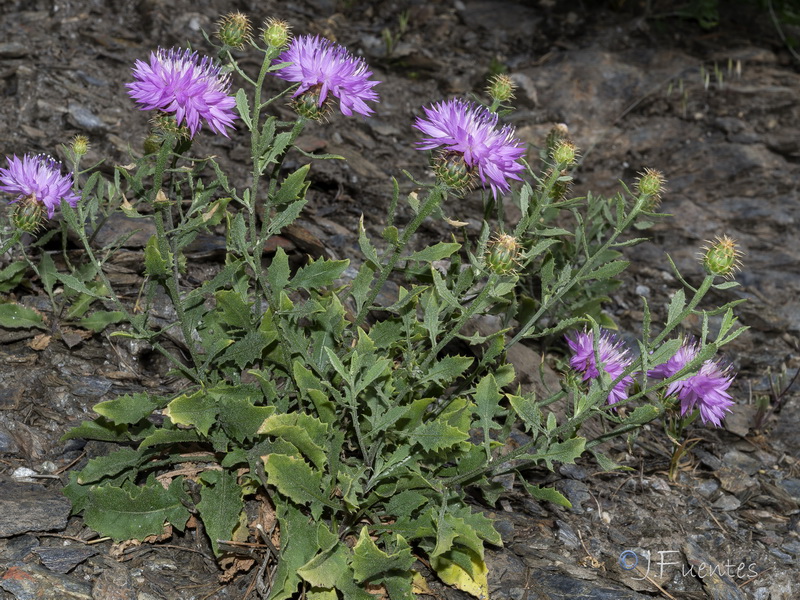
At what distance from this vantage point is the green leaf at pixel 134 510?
2963mm

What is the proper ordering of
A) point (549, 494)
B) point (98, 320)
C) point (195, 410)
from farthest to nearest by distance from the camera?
point (98, 320), point (549, 494), point (195, 410)

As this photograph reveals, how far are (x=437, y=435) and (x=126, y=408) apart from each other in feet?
3.83

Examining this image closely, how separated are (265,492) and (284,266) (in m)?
0.91

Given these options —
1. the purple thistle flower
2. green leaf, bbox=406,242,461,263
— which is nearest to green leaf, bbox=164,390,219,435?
green leaf, bbox=406,242,461,263

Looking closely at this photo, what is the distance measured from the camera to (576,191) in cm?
614

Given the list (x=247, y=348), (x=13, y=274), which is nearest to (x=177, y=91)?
(x=247, y=348)

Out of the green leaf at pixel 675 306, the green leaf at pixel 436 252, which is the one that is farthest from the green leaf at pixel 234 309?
the green leaf at pixel 675 306

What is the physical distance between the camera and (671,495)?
3.99 m

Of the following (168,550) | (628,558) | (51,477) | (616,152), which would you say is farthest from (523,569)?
(616,152)

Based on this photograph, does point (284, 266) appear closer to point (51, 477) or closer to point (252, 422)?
point (252, 422)

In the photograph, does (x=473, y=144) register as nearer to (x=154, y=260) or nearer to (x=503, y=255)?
(x=503, y=255)

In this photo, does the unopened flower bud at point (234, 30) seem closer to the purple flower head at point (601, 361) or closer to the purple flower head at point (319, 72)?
the purple flower head at point (319, 72)

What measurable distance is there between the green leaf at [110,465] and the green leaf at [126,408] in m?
0.15

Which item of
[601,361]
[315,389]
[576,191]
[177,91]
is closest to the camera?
[177,91]
